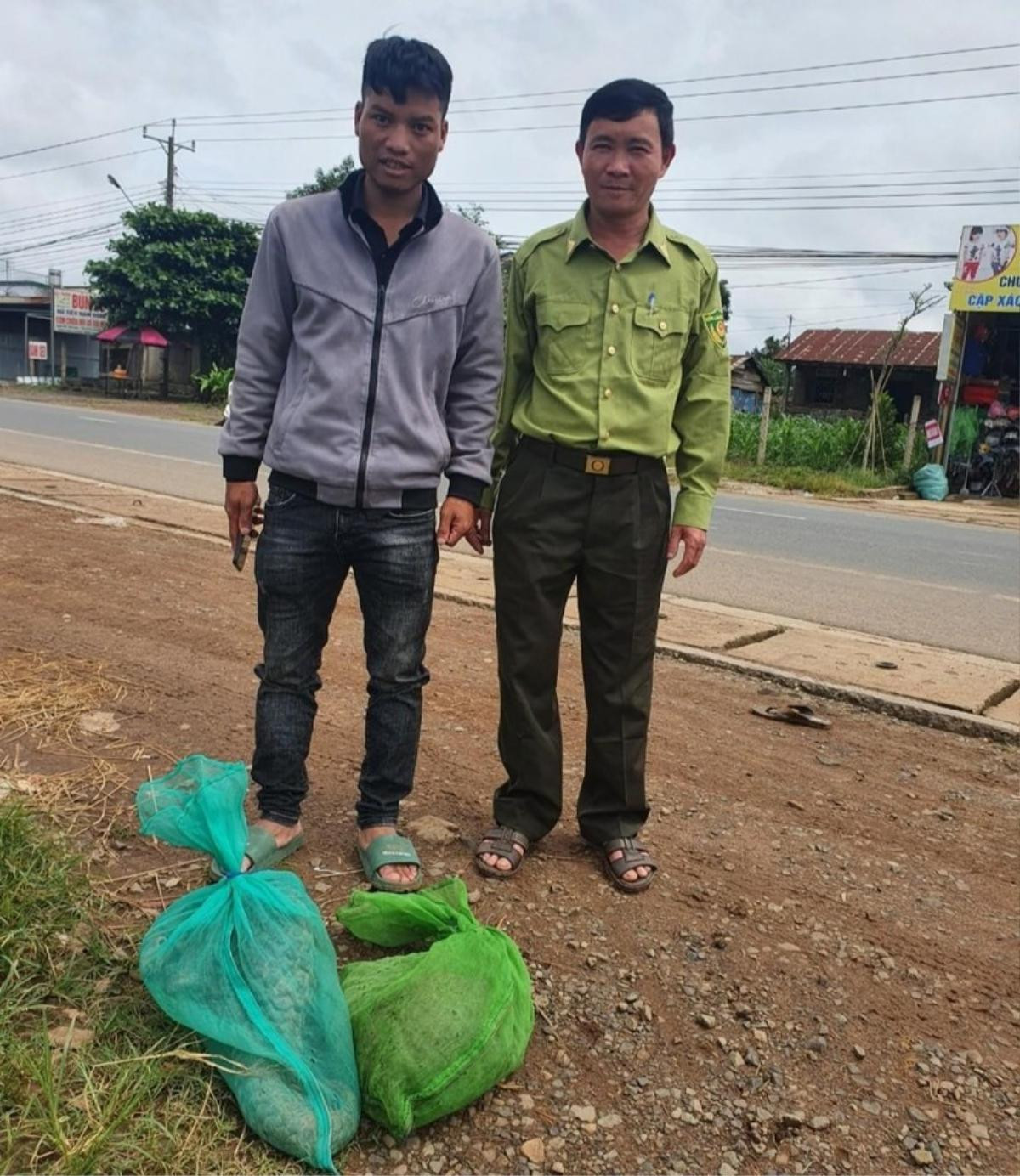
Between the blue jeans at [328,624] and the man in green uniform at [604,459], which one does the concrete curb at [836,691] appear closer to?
the man in green uniform at [604,459]

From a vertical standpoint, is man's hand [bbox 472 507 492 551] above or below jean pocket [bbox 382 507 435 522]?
below

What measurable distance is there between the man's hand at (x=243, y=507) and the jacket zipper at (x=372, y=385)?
31 centimetres

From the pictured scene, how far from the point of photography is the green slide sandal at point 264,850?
2.46 meters

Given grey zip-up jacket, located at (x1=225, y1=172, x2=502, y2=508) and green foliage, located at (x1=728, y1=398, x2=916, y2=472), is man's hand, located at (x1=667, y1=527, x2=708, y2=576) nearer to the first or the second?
grey zip-up jacket, located at (x1=225, y1=172, x2=502, y2=508)

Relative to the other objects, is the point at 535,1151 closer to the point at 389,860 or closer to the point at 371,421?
the point at 389,860

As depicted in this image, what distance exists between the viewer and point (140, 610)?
4758mm

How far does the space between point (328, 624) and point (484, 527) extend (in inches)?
19.9

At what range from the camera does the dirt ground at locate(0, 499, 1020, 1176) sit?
1.83 m

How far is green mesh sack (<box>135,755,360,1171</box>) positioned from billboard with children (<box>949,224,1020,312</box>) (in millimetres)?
18888

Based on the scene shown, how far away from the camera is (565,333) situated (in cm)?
253

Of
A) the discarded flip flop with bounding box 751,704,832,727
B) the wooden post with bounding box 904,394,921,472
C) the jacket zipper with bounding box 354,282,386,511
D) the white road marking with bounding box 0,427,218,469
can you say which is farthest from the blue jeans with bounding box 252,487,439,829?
the wooden post with bounding box 904,394,921,472

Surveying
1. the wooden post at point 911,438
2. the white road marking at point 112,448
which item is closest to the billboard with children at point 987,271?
the wooden post at point 911,438

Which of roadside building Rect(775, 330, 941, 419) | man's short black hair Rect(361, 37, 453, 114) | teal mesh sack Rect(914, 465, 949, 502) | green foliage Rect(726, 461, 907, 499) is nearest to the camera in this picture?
man's short black hair Rect(361, 37, 453, 114)

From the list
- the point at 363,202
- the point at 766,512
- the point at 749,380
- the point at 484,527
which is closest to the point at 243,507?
the point at 484,527
